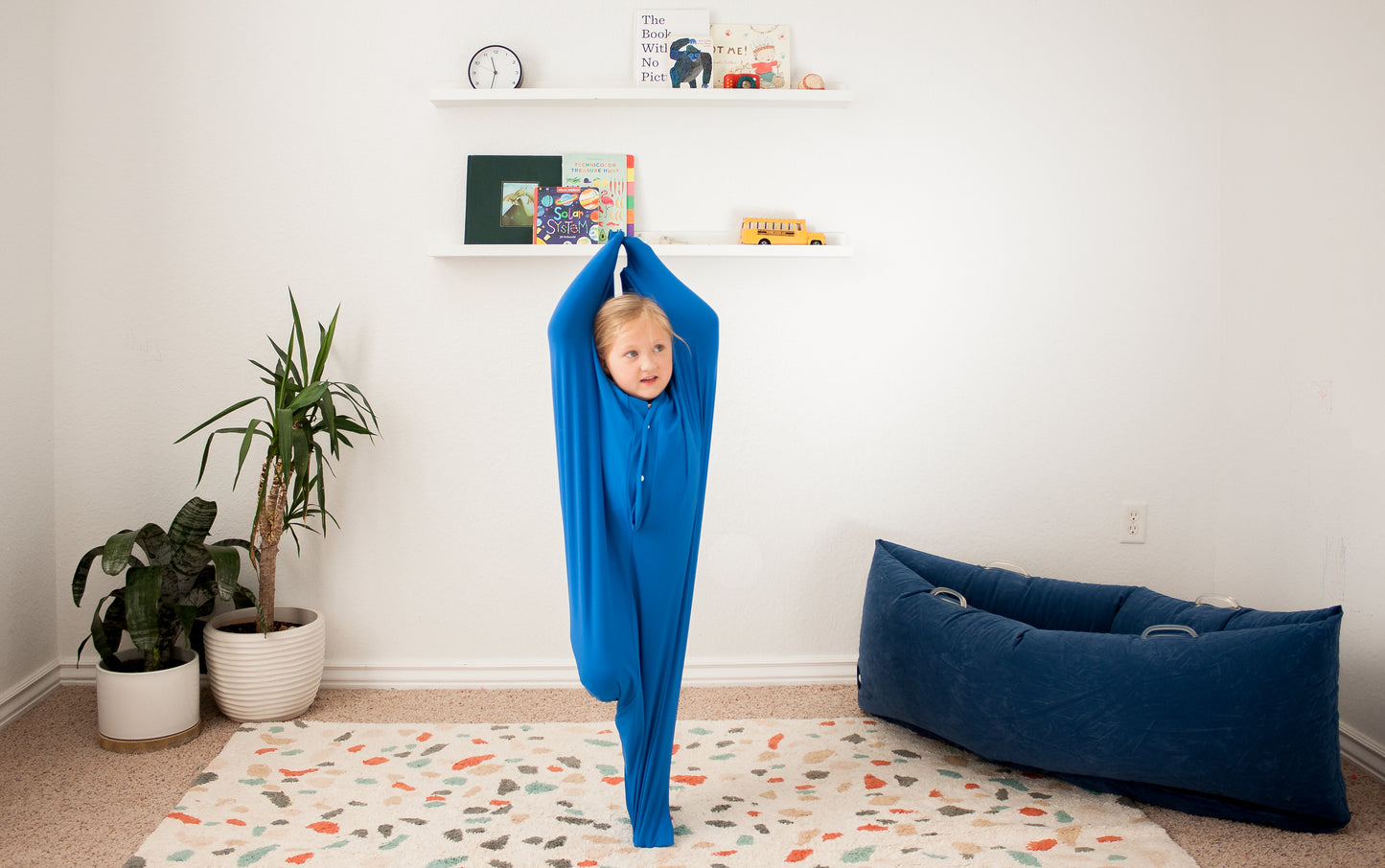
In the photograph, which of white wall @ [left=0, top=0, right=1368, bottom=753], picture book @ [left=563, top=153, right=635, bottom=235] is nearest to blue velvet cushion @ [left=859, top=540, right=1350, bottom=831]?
white wall @ [left=0, top=0, right=1368, bottom=753]

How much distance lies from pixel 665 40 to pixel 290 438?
1514mm

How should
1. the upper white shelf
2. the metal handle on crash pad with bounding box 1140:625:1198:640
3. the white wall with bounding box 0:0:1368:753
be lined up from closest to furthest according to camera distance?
the metal handle on crash pad with bounding box 1140:625:1198:640 < the upper white shelf < the white wall with bounding box 0:0:1368:753

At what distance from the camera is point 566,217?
8.52ft

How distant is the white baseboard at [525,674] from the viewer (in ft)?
9.00

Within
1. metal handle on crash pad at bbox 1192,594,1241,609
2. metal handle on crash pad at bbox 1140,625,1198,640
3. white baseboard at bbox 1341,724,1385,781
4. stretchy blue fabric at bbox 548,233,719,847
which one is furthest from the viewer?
metal handle on crash pad at bbox 1192,594,1241,609

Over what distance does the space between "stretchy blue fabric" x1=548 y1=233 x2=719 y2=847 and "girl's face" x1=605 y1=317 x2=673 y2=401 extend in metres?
0.03

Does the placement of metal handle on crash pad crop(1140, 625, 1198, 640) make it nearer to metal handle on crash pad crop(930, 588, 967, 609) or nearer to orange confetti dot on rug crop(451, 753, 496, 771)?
metal handle on crash pad crop(930, 588, 967, 609)

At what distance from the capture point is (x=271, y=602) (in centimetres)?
251

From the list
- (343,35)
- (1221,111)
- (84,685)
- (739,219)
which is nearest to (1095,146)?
(1221,111)

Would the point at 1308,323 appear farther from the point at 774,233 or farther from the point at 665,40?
the point at 665,40

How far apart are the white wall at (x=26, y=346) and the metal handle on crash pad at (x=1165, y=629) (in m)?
2.92

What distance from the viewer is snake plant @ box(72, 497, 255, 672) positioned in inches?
88.0

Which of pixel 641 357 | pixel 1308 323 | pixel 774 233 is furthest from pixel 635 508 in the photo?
pixel 1308 323

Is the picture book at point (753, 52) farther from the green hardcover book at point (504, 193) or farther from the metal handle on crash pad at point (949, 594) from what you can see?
the metal handle on crash pad at point (949, 594)
